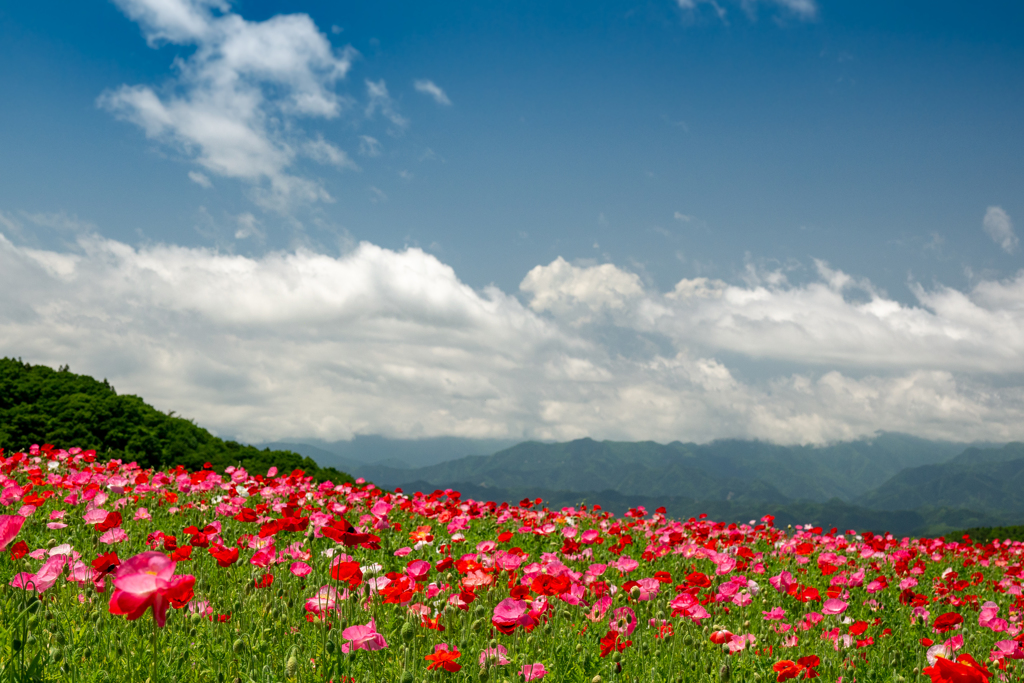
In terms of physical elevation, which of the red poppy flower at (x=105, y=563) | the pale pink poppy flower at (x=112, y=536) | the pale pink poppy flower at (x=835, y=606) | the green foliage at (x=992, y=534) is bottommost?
the green foliage at (x=992, y=534)

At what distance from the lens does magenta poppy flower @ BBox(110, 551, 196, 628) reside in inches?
75.2

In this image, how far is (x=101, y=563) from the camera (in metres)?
2.90

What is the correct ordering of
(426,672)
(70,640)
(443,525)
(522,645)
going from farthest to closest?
(443,525)
(522,645)
(70,640)
(426,672)

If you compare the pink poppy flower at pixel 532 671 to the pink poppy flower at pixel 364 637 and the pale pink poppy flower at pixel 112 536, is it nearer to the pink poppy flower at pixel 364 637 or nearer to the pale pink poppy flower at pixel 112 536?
the pink poppy flower at pixel 364 637

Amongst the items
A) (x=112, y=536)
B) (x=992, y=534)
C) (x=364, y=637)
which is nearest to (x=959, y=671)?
(x=364, y=637)

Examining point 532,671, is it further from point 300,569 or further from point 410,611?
point 300,569

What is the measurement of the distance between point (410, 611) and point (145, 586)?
202 centimetres

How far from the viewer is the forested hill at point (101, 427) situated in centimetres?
1358

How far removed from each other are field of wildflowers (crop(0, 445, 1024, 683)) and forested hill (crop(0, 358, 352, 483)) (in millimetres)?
5662

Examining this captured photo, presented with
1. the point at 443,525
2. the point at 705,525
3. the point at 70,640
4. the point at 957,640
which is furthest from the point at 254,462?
the point at 957,640

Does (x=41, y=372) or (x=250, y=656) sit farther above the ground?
(x=41, y=372)

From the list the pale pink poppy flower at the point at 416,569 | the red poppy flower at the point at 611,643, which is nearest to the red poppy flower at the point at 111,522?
the pale pink poppy flower at the point at 416,569

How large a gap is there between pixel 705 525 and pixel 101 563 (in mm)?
9583

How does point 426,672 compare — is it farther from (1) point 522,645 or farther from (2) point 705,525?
(2) point 705,525
